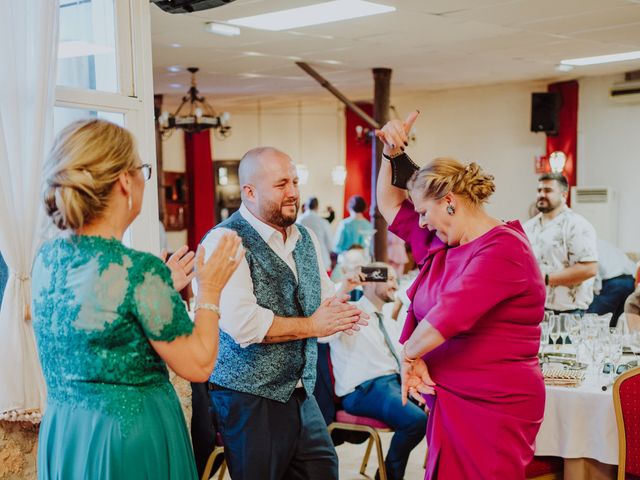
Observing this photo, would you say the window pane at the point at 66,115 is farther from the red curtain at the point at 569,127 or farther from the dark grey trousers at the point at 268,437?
the red curtain at the point at 569,127

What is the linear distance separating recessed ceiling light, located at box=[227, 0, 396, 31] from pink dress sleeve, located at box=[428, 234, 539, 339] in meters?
3.37

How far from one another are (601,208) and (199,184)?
20.9ft

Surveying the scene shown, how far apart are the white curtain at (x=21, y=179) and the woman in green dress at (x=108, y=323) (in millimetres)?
671

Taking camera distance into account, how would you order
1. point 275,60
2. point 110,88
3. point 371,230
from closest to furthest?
point 110,88
point 275,60
point 371,230

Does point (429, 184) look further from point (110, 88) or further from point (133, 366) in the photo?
point (110, 88)

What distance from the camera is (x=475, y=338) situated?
2.32 m

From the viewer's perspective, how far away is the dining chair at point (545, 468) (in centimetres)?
327

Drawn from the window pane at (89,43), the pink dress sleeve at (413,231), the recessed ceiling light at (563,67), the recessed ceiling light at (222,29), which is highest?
the recessed ceiling light at (222,29)

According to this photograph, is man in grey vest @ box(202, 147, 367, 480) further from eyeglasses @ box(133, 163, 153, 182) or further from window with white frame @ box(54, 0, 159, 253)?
window with white frame @ box(54, 0, 159, 253)

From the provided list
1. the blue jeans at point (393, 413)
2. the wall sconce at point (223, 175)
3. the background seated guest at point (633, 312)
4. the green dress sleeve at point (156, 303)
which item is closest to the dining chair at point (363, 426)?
the blue jeans at point (393, 413)

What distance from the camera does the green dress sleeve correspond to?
1701mm

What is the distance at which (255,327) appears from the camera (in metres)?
2.38

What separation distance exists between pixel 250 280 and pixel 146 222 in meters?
0.85

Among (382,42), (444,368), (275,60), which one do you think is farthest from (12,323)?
(275,60)
